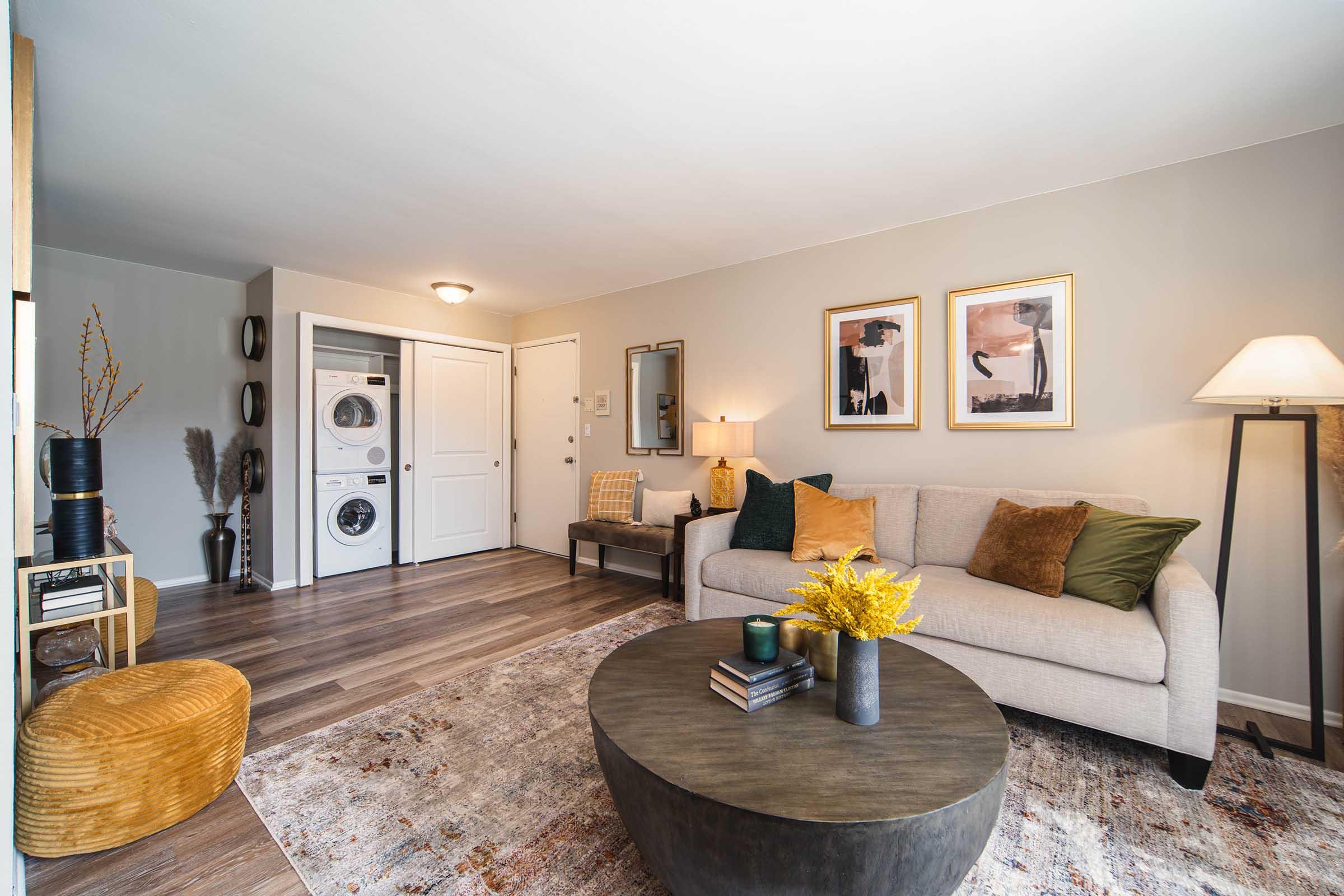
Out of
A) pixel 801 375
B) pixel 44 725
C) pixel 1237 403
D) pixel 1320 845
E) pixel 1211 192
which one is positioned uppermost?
pixel 1211 192

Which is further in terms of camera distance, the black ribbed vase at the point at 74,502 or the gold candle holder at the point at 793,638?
the black ribbed vase at the point at 74,502

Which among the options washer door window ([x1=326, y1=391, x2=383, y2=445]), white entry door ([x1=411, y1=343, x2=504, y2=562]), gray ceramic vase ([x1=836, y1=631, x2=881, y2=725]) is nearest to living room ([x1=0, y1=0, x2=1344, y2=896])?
gray ceramic vase ([x1=836, y1=631, x2=881, y2=725])

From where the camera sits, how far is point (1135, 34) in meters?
1.80

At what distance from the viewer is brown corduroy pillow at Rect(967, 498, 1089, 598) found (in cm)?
234

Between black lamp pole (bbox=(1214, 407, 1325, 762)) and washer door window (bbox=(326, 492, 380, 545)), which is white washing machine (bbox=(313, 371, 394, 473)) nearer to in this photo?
washer door window (bbox=(326, 492, 380, 545))

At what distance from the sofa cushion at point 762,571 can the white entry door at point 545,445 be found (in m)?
2.34

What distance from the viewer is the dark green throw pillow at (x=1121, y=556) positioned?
7.01 ft

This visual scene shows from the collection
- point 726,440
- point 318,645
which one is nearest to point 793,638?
point 726,440

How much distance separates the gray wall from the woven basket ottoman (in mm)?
1274

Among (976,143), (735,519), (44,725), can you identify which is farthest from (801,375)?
(44,725)

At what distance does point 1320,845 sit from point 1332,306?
2.06 metres

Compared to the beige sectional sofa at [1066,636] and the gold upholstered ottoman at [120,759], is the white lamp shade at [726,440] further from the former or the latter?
the gold upholstered ottoman at [120,759]

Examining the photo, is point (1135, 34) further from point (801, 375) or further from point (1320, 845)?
point (1320, 845)

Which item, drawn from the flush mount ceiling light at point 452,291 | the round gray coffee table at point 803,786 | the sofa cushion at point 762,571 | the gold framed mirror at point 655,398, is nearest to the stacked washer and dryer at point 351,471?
the flush mount ceiling light at point 452,291
